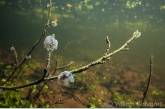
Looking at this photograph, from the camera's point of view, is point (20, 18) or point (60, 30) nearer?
point (20, 18)

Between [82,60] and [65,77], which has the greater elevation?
[65,77]

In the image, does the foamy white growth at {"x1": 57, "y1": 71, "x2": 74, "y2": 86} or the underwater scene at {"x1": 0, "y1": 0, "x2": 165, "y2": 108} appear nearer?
the foamy white growth at {"x1": 57, "y1": 71, "x2": 74, "y2": 86}

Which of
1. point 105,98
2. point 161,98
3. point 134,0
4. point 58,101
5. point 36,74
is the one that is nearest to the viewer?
point 58,101

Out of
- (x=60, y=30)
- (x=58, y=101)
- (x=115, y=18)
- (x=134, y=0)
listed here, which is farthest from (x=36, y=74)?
(x=60, y=30)

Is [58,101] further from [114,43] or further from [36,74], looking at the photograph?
[114,43]

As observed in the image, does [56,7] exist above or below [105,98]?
above

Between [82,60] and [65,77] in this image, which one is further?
[82,60]

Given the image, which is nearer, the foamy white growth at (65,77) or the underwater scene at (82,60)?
the foamy white growth at (65,77)

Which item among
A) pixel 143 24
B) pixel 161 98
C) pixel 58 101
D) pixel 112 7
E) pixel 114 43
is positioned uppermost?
pixel 112 7
